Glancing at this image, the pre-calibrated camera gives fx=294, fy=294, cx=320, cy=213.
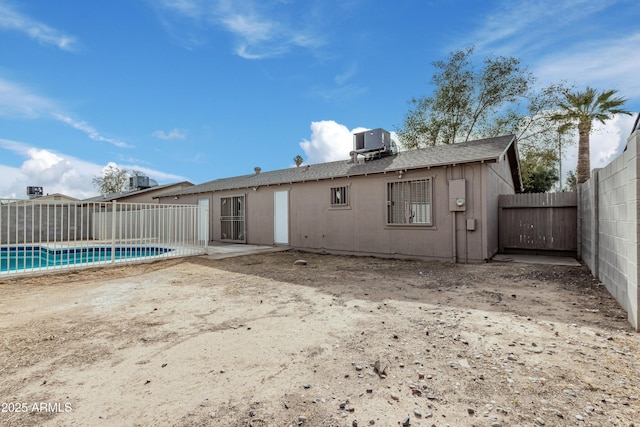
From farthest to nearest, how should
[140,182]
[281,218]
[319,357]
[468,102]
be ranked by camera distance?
[140,182]
[468,102]
[281,218]
[319,357]

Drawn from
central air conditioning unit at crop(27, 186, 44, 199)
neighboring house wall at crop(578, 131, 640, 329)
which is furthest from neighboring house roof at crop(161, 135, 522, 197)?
central air conditioning unit at crop(27, 186, 44, 199)

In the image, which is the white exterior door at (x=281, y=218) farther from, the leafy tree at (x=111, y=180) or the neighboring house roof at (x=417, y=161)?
the leafy tree at (x=111, y=180)

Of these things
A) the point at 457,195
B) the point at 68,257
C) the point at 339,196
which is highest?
the point at 339,196

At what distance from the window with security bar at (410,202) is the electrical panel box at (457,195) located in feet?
2.04

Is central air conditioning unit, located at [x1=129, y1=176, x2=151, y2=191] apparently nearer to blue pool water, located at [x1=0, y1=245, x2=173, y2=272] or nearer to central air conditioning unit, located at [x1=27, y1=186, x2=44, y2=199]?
central air conditioning unit, located at [x1=27, y1=186, x2=44, y2=199]

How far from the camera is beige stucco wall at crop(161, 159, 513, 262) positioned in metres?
7.81

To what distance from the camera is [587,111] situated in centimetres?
1376

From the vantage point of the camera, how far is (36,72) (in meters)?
7.62

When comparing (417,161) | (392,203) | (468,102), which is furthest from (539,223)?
(468,102)

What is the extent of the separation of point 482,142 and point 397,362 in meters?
8.78

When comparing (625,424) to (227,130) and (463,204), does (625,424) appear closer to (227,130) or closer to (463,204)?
(463,204)

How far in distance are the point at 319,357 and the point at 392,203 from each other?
7233 millimetres

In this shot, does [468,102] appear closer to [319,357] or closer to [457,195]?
[457,195]

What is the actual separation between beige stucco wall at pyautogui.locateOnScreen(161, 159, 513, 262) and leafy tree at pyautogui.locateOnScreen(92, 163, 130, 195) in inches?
931
